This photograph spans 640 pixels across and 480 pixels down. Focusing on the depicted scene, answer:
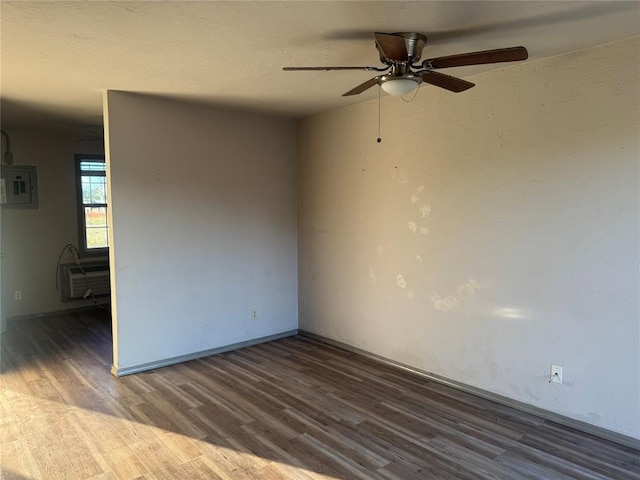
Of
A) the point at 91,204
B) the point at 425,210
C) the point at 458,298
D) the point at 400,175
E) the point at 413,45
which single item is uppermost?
the point at 413,45

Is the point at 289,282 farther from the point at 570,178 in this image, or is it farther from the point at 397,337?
the point at 570,178

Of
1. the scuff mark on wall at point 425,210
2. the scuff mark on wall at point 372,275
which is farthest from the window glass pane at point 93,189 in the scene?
the scuff mark on wall at point 425,210

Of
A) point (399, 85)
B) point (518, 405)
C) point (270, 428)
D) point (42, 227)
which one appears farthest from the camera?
point (42, 227)

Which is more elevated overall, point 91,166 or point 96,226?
point 91,166

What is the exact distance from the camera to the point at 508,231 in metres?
3.19

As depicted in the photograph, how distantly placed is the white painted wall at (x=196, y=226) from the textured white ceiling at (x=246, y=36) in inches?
24.5

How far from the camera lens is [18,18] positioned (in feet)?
7.17

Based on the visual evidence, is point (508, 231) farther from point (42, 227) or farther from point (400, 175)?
point (42, 227)

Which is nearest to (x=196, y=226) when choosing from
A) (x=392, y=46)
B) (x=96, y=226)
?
(x=392, y=46)

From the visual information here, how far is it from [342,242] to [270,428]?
2118 mm

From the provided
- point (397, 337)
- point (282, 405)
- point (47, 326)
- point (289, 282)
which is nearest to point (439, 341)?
point (397, 337)

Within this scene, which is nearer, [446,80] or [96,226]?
[446,80]

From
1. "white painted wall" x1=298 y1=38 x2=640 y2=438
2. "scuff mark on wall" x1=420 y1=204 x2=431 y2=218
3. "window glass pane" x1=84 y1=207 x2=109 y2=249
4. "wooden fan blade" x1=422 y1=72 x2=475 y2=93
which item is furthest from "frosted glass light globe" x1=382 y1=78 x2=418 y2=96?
"window glass pane" x1=84 y1=207 x2=109 y2=249

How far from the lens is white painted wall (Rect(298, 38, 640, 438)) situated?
2.70 metres
